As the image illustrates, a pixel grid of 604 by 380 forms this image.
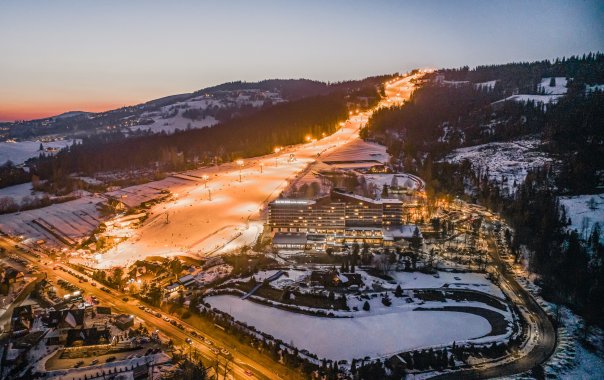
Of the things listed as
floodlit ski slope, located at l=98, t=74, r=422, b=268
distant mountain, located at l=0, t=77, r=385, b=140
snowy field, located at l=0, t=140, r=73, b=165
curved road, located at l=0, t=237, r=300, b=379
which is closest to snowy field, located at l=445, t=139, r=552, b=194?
floodlit ski slope, located at l=98, t=74, r=422, b=268

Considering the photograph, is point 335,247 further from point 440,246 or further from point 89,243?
point 89,243

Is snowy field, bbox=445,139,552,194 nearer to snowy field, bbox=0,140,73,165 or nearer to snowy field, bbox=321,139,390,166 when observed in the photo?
snowy field, bbox=321,139,390,166

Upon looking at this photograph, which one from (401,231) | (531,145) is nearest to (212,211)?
(401,231)

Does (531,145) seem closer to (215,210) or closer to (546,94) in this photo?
(546,94)

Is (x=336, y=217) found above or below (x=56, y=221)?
below

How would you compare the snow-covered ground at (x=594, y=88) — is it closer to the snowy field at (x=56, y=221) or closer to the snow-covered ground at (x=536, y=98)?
the snow-covered ground at (x=536, y=98)

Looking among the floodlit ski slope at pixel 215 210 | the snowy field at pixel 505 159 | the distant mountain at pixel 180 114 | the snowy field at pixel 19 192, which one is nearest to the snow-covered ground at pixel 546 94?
the snowy field at pixel 505 159
